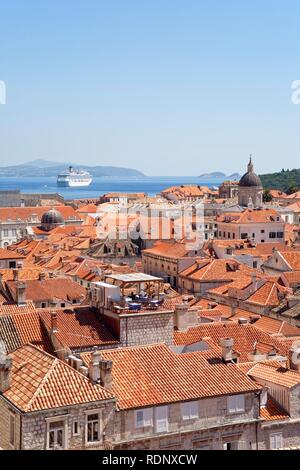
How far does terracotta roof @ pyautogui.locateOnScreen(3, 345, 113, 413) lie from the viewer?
15234 mm

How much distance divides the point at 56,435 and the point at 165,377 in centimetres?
309

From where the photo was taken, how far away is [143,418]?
647 inches

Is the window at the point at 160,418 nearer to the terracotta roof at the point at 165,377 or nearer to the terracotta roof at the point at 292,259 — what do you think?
the terracotta roof at the point at 165,377

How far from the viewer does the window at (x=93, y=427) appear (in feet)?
51.4

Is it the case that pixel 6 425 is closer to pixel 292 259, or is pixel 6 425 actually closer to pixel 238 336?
pixel 238 336

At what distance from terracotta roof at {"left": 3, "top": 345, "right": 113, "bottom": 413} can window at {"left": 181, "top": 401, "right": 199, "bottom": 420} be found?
1.76 meters

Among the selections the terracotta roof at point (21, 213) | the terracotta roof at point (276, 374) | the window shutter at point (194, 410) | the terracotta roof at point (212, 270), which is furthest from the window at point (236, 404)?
the terracotta roof at point (21, 213)

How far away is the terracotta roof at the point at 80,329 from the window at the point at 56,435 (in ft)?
19.0

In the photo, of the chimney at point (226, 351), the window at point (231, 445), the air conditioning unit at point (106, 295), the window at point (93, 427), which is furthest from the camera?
the air conditioning unit at point (106, 295)

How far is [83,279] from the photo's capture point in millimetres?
50719
